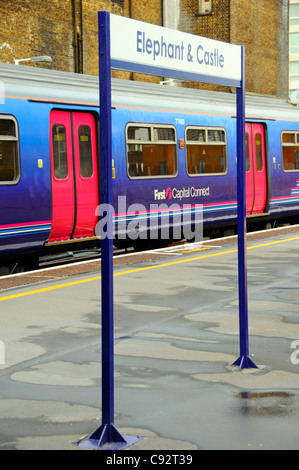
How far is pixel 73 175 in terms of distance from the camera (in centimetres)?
1370

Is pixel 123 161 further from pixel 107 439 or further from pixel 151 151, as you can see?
pixel 107 439

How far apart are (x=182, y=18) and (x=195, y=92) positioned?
76.6 feet

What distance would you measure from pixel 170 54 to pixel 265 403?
2.44 meters

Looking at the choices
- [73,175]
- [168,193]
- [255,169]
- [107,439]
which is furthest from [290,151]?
[107,439]

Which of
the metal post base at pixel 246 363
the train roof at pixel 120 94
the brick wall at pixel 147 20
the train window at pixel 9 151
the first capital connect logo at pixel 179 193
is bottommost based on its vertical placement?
the metal post base at pixel 246 363

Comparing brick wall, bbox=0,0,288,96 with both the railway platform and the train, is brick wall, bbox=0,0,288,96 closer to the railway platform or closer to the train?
the train

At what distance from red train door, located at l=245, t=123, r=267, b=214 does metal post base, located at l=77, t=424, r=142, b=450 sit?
1468 centimetres

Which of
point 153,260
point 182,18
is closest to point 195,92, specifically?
point 153,260

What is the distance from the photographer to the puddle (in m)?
5.30

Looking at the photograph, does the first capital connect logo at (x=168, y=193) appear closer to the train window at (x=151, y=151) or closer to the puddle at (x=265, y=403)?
the train window at (x=151, y=151)

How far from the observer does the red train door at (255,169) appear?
63.4 ft

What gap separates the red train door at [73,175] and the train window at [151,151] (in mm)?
1165

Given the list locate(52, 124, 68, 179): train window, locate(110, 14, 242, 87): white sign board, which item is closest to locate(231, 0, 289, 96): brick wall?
locate(52, 124, 68, 179): train window

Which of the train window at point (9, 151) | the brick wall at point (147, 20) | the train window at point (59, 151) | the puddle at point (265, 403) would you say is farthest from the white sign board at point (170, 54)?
the brick wall at point (147, 20)
